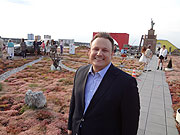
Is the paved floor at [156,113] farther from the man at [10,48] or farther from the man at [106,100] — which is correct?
the man at [10,48]

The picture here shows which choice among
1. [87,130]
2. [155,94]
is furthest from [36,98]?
[155,94]

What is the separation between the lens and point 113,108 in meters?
1.64

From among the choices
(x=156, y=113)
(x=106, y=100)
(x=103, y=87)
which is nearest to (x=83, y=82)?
(x=103, y=87)

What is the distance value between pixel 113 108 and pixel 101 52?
2.27ft

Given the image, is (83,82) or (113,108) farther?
(83,82)

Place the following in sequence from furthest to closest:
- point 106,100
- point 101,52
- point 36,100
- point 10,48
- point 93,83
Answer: point 10,48 → point 36,100 → point 93,83 → point 101,52 → point 106,100

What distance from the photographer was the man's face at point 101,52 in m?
1.76

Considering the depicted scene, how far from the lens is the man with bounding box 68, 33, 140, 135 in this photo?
1.63 m

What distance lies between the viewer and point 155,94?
23.5 ft

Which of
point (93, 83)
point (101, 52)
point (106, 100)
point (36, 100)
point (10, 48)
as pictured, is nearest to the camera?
point (106, 100)

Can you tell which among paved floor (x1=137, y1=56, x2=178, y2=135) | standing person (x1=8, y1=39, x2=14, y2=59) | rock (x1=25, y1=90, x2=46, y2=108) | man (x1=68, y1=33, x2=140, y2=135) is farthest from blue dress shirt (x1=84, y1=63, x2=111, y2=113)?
standing person (x1=8, y1=39, x2=14, y2=59)

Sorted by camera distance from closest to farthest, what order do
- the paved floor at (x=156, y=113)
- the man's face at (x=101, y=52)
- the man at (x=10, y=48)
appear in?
1. the man's face at (x=101, y=52)
2. the paved floor at (x=156, y=113)
3. the man at (x=10, y=48)

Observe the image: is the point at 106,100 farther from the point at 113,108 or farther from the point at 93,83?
the point at 93,83

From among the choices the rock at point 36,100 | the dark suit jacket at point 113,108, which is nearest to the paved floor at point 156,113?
the dark suit jacket at point 113,108
